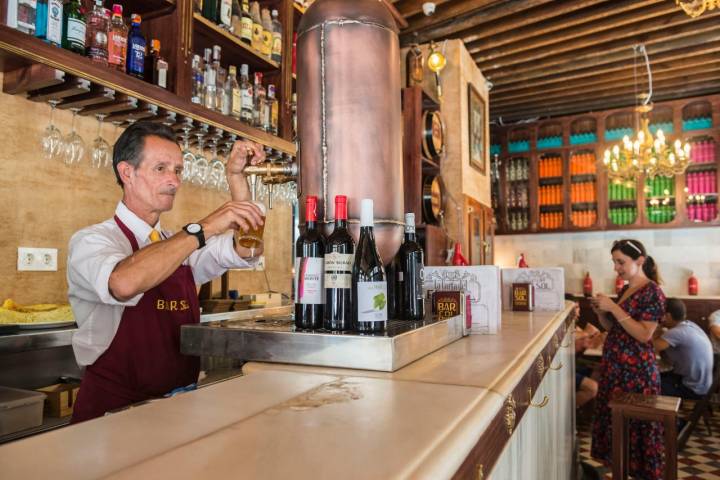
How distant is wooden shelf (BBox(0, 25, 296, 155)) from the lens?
189 centimetres

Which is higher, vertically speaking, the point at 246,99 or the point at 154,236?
the point at 246,99

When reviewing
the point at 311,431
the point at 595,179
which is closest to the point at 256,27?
the point at 311,431

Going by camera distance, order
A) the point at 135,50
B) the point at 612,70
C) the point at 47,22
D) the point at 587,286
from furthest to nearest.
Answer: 1. the point at 587,286
2. the point at 612,70
3. the point at 135,50
4. the point at 47,22

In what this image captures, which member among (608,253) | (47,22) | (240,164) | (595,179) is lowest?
(608,253)

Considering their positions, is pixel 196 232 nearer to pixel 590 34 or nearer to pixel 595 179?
pixel 590 34

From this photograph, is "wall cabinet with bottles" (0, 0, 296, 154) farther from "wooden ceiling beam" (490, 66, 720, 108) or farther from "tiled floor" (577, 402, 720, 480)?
"wooden ceiling beam" (490, 66, 720, 108)

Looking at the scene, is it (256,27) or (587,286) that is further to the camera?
(587,286)

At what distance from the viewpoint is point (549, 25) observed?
458 centimetres

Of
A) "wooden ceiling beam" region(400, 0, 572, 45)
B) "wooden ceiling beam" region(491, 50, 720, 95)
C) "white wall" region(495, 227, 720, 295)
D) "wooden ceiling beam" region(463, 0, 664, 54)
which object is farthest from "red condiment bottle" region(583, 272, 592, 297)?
"wooden ceiling beam" region(400, 0, 572, 45)

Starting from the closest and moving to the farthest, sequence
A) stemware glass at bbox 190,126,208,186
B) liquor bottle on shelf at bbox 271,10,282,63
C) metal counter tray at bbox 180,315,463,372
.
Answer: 1. metal counter tray at bbox 180,315,463,372
2. stemware glass at bbox 190,126,208,186
3. liquor bottle on shelf at bbox 271,10,282,63

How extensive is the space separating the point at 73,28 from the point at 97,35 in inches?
4.6

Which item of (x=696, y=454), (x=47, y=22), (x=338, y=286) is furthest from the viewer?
(x=696, y=454)

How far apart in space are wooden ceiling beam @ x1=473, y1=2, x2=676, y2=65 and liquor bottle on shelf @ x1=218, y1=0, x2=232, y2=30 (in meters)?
3.02

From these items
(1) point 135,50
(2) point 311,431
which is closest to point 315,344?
(2) point 311,431
